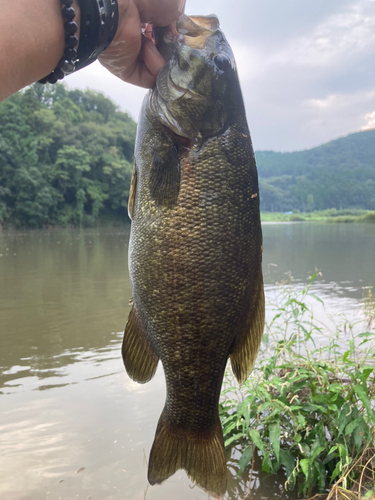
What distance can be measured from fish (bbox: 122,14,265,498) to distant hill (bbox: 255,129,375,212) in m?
95.5

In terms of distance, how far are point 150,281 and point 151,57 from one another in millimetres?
954

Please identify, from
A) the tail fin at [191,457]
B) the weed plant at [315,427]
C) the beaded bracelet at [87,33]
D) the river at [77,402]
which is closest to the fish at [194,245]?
the tail fin at [191,457]

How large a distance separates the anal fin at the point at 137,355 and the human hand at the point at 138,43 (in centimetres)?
104

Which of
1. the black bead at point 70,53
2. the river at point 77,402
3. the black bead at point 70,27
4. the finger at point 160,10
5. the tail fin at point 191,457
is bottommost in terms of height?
the river at point 77,402

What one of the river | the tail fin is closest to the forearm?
the tail fin

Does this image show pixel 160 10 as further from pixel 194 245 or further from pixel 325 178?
pixel 325 178

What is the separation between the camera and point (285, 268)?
12.5 metres

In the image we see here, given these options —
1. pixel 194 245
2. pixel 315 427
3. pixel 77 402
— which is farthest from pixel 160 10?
pixel 77 402

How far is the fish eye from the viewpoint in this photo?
Result: 167 centimetres

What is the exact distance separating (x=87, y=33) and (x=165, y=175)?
55cm

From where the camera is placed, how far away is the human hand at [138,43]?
1.49m

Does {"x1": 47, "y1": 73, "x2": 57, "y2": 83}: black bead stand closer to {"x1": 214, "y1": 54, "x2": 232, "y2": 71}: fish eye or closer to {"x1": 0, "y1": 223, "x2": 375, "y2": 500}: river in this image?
{"x1": 214, "y1": 54, "x2": 232, "y2": 71}: fish eye

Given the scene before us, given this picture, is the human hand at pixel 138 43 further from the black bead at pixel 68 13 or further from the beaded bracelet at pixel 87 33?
the black bead at pixel 68 13

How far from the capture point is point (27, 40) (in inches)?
42.8
